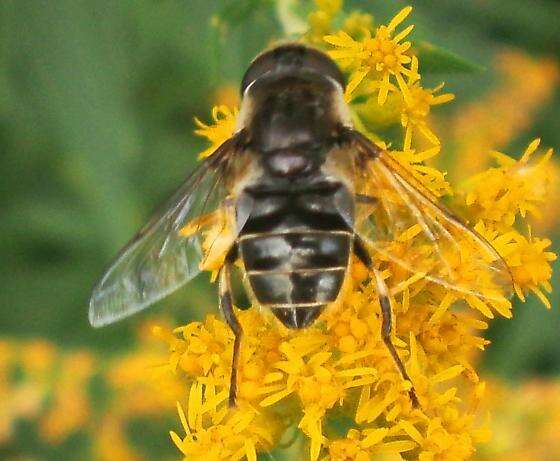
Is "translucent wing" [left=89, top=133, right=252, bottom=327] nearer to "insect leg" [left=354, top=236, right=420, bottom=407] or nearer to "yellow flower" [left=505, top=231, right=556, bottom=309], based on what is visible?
"insect leg" [left=354, top=236, right=420, bottom=407]

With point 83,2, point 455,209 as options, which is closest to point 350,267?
point 455,209

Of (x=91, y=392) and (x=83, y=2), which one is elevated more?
(x=83, y=2)

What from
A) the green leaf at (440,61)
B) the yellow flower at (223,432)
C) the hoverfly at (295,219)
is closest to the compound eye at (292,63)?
the hoverfly at (295,219)

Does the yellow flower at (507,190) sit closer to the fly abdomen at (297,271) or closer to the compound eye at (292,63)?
the compound eye at (292,63)

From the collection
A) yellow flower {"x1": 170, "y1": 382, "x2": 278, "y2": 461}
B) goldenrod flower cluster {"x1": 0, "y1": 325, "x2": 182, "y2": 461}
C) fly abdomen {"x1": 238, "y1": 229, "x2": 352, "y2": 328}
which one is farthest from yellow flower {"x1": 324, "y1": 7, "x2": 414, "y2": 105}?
goldenrod flower cluster {"x1": 0, "y1": 325, "x2": 182, "y2": 461}

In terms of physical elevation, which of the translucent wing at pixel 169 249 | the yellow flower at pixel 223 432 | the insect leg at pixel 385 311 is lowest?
the yellow flower at pixel 223 432

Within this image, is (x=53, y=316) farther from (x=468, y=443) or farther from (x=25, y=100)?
(x=468, y=443)
